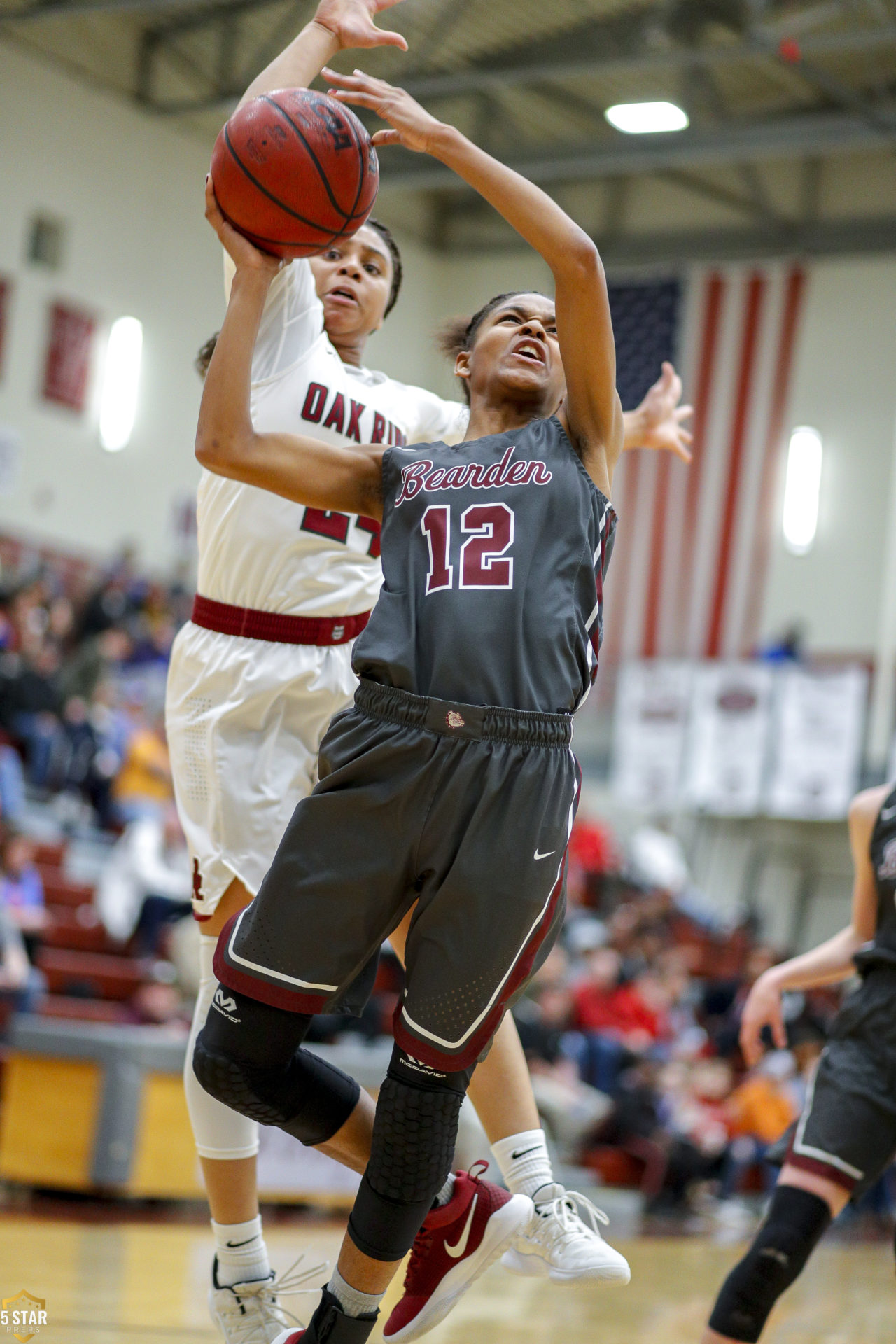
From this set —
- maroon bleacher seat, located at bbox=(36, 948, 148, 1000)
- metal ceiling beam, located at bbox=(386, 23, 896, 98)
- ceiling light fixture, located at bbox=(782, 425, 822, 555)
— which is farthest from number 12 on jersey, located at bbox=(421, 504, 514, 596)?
ceiling light fixture, located at bbox=(782, 425, 822, 555)

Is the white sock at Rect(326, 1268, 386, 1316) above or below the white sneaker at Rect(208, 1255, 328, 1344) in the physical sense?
above

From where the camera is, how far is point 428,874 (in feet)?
10.1

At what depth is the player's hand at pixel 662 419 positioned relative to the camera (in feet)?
Result: 14.7

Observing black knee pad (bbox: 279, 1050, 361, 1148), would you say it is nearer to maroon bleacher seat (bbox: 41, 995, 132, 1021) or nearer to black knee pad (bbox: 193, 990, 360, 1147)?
black knee pad (bbox: 193, 990, 360, 1147)

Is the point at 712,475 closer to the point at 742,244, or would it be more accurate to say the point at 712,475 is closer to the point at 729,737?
the point at 742,244

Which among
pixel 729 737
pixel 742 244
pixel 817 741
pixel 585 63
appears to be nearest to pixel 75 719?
pixel 585 63

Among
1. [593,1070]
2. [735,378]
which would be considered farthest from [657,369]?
[593,1070]

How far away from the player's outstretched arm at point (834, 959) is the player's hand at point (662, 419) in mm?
1170

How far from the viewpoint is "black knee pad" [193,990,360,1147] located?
3096 mm

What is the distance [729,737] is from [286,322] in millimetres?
18350

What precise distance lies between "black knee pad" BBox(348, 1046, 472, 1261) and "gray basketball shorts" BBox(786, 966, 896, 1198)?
55.6 inches

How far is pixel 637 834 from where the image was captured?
22.6m

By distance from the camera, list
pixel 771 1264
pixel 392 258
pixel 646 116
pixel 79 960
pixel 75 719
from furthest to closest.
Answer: pixel 646 116
pixel 75 719
pixel 79 960
pixel 392 258
pixel 771 1264

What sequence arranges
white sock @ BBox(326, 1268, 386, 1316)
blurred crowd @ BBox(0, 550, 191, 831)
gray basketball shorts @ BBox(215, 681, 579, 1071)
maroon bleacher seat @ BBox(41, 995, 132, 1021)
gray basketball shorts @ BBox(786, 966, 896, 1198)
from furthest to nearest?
blurred crowd @ BBox(0, 550, 191, 831)
maroon bleacher seat @ BBox(41, 995, 132, 1021)
gray basketball shorts @ BBox(786, 966, 896, 1198)
white sock @ BBox(326, 1268, 386, 1316)
gray basketball shorts @ BBox(215, 681, 579, 1071)
